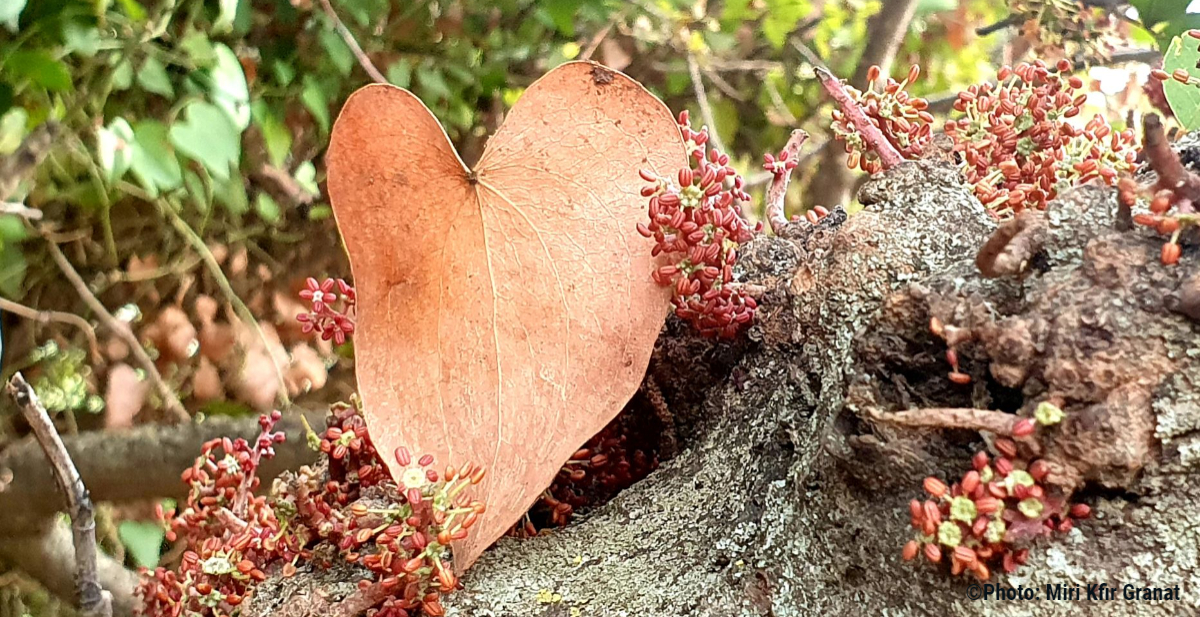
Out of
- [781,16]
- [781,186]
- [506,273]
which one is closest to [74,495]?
[506,273]

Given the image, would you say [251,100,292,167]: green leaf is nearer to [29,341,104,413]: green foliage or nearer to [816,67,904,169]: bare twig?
[29,341,104,413]: green foliage

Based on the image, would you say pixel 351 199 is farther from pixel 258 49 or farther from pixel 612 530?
pixel 258 49

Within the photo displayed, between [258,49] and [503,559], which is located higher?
[258,49]

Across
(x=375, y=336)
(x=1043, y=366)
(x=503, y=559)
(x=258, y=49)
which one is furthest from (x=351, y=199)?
(x=258, y=49)

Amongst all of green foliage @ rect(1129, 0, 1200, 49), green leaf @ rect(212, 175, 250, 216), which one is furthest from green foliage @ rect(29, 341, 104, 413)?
green foliage @ rect(1129, 0, 1200, 49)

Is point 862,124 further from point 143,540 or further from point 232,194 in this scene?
point 143,540
